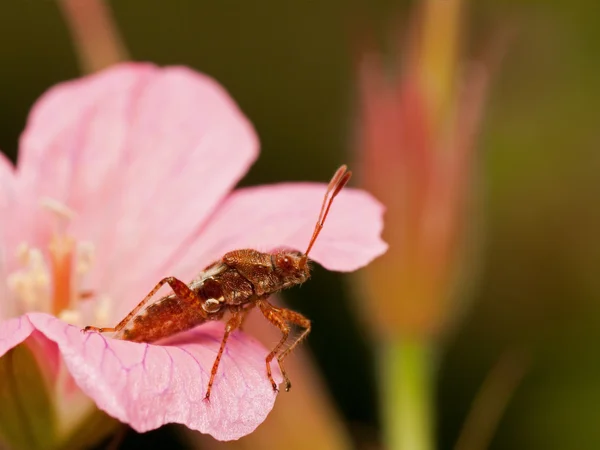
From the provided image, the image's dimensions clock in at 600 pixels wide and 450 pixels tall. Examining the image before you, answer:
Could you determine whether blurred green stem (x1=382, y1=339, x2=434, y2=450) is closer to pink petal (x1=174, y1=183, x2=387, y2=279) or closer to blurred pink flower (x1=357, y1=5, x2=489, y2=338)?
blurred pink flower (x1=357, y1=5, x2=489, y2=338)

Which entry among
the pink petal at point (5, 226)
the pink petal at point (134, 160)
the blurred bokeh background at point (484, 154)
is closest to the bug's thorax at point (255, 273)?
the pink petal at point (134, 160)

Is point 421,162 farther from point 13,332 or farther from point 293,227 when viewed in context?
point 13,332

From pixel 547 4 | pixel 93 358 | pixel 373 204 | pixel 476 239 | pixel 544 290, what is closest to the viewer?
pixel 93 358

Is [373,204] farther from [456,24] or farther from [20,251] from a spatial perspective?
[20,251]

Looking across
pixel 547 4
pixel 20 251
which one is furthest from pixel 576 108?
pixel 20 251

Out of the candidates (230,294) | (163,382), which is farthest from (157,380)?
(230,294)

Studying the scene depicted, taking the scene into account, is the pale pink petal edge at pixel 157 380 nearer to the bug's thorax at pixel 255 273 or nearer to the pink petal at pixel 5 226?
the bug's thorax at pixel 255 273
